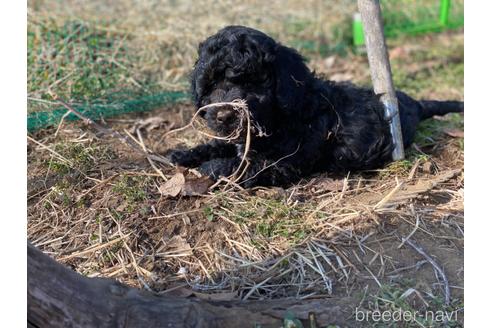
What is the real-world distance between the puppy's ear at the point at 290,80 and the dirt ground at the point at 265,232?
2.01 ft

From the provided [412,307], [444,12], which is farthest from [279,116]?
[444,12]

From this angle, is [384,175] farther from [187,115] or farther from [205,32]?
[205,32]

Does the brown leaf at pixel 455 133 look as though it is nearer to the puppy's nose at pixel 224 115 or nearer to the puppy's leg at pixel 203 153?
the puppy's leg at pixel 203 153

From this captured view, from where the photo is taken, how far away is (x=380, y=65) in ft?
15.1

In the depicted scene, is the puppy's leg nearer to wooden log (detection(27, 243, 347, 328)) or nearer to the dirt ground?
the dirt ground

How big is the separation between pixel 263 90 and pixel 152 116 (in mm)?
2080

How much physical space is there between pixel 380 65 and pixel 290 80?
0.83 m

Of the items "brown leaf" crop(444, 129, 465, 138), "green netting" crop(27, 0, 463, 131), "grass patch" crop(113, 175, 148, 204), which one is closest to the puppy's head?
"grass patch" crop(113, 175, 148, 204)

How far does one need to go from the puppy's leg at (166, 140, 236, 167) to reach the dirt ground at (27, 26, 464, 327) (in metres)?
0.25

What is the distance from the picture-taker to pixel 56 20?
6855 millimetres

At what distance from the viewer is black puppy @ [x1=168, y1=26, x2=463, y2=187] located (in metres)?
4.05

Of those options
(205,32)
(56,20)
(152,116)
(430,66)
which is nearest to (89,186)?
(152,116)

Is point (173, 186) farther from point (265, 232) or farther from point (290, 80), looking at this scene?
point (290, 80)

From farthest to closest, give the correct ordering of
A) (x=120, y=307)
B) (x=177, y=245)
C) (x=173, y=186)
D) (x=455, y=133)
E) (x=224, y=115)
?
(x=455, y=133) < (x=173, y=186) < (x=224, y=115) < (x=177, y=245) < (x=120, y=307)
